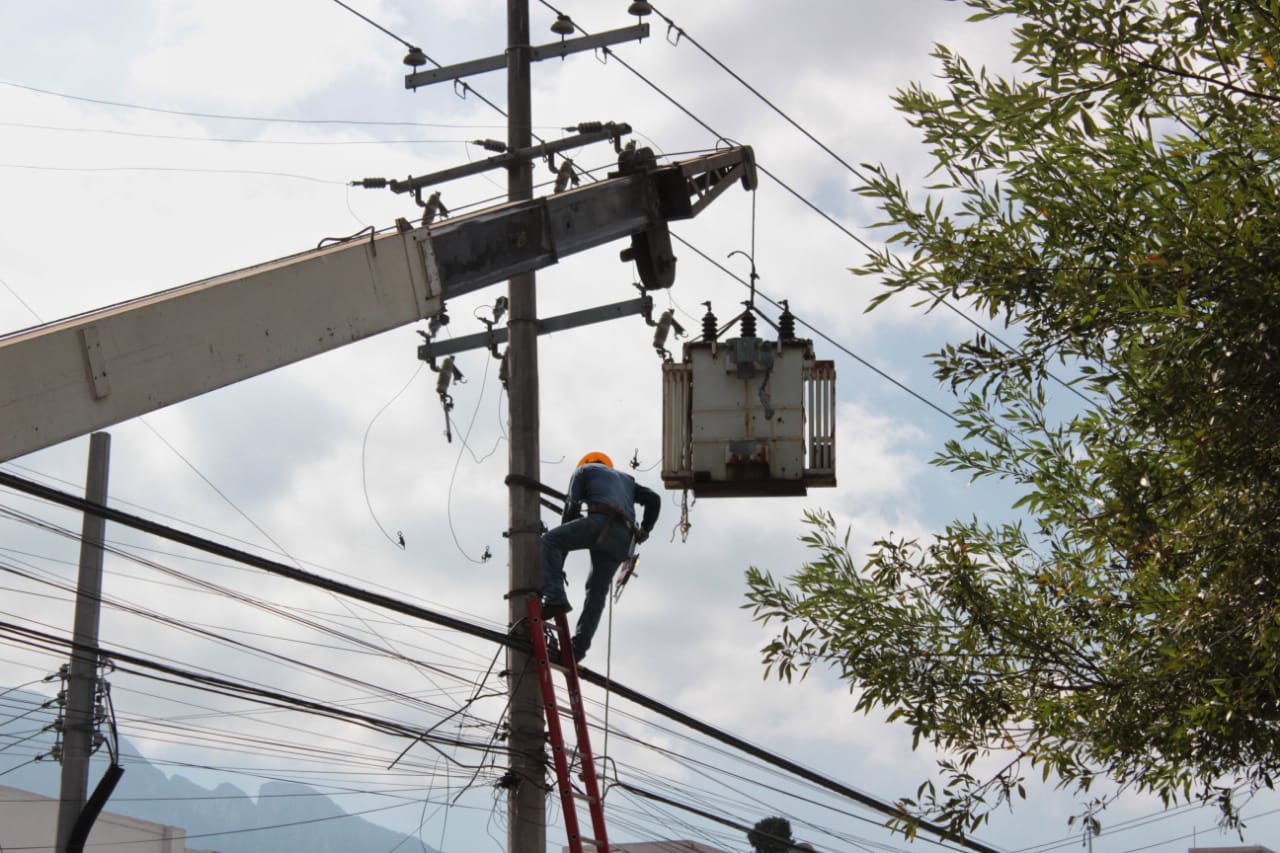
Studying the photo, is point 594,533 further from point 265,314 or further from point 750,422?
point 265,314

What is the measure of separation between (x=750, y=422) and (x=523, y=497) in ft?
5.93

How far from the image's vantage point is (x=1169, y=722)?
841cm

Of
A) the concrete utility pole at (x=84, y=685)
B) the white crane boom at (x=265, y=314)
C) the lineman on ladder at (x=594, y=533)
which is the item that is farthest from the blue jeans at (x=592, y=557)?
the concrete utility pole at (x=84, y=685)

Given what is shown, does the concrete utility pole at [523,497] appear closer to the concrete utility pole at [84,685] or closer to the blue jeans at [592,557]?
the blue jeans at [592,557]

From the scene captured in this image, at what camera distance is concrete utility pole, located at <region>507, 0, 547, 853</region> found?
11.3 meters

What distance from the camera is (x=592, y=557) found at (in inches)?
492

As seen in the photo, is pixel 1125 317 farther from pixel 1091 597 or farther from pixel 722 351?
pixel 722 351

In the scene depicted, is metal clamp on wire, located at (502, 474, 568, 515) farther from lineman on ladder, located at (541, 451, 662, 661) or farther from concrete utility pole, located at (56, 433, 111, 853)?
concrete utility pole, located at (56, 433, 111, 853)

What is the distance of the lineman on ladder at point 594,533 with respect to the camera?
1197cm

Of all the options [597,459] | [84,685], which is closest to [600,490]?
[597,459]

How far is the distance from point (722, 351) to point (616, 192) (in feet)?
4.85

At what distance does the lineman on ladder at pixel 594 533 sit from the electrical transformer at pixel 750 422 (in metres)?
0.50

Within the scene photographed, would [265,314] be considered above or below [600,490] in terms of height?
below

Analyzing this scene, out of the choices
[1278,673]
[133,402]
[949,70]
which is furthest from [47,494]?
[1278,673]
